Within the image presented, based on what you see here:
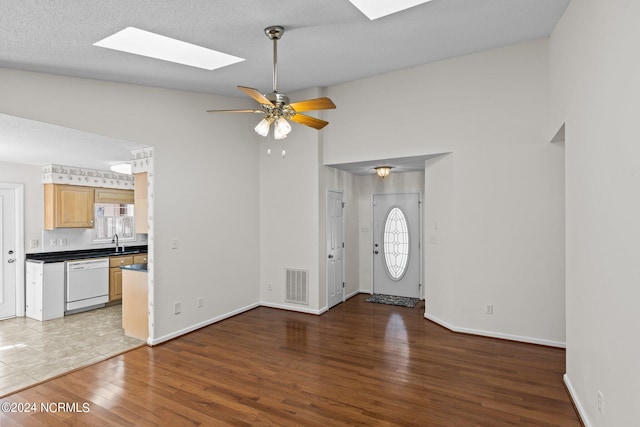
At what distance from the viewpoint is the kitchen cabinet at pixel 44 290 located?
5.21m

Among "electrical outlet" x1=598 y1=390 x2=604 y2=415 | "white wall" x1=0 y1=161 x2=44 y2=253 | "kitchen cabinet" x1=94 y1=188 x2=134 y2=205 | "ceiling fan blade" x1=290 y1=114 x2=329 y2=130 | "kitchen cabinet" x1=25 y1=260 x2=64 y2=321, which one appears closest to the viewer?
"electrical outlet" x1=598 y1=390 x2=604 y2=415

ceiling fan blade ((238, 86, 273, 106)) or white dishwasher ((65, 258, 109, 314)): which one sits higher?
ceiling fan blade ((238, 86, 273, 106))

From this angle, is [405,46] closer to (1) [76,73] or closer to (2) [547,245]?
(2) [547,245]

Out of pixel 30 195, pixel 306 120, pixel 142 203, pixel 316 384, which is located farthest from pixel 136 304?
pixel 306 120

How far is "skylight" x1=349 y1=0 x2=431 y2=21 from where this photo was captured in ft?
9.41

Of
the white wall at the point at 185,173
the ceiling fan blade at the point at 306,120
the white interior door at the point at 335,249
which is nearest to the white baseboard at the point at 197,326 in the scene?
the white wall at the point at 185,173

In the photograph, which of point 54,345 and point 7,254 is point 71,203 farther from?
point 54,345

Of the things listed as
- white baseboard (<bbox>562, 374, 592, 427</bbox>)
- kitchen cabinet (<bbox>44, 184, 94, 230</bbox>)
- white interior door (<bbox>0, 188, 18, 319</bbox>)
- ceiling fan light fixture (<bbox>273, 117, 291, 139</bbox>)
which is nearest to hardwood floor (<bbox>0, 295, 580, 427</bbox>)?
white baseboard (<bbox>562, 374, 592, 427</bbox>)

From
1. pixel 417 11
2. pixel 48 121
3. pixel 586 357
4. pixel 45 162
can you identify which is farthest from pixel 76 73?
pixel 586 357

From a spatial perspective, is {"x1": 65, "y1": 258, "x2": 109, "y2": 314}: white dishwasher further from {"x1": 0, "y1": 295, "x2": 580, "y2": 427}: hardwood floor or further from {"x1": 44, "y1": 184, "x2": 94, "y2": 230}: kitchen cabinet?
{"x1": 0, "y1": 295, "x2": 580, "y2": 427}: hardwood floor

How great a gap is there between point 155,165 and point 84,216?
3034mm

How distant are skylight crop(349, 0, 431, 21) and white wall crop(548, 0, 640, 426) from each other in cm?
131

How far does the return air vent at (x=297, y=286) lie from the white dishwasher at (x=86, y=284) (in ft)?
→ 10.4

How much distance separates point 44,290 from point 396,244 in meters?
5.77
